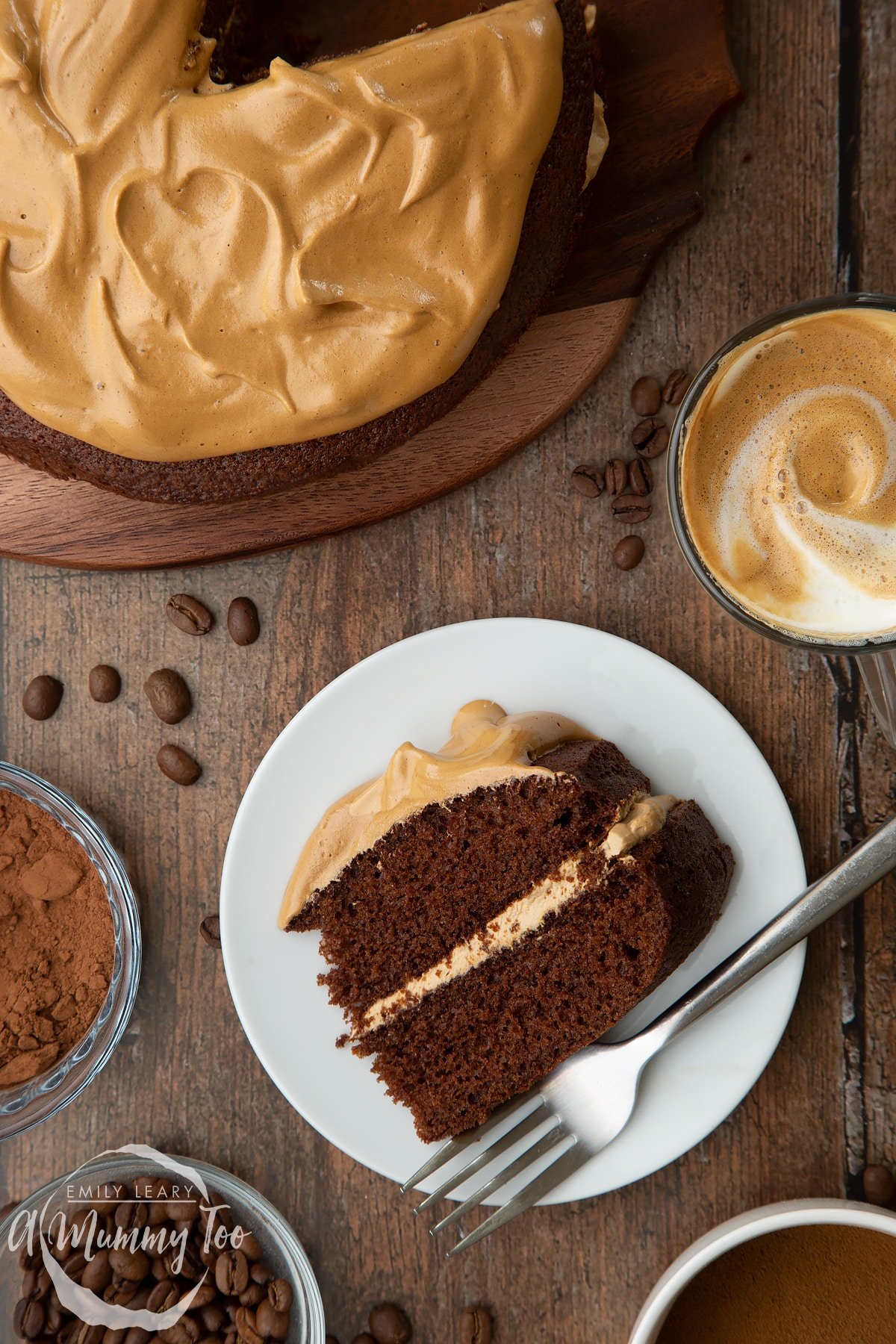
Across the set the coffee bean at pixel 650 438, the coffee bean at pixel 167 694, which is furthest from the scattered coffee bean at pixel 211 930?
the coffee bean at pixel 650 438

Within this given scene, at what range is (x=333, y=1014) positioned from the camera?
1867 millimetres

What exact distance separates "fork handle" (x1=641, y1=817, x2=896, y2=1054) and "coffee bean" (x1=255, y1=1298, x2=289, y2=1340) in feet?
2.90

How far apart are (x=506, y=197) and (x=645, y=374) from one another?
542 mm

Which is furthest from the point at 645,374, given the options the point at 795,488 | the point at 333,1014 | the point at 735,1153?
the point at 735,1153

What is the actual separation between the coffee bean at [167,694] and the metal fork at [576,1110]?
971mm

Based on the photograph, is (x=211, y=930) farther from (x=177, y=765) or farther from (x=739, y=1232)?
(x=739, y=1232)

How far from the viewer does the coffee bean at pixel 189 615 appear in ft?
6.28

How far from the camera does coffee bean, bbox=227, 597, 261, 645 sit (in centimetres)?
190

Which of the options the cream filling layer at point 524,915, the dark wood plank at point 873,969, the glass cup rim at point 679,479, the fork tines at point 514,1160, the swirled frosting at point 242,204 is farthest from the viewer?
Result: the dark wood plank at point 873,969

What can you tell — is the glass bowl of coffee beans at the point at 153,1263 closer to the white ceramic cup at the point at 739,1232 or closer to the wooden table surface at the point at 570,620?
the wooden table surface at the point at 570,620

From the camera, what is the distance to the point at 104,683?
193 cm

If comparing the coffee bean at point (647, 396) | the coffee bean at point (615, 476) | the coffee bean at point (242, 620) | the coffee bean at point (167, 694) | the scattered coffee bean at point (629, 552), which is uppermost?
the coffee bean at point (647, 396)

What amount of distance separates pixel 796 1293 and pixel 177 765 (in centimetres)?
151

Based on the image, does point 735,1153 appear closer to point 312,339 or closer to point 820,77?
point 312,339
